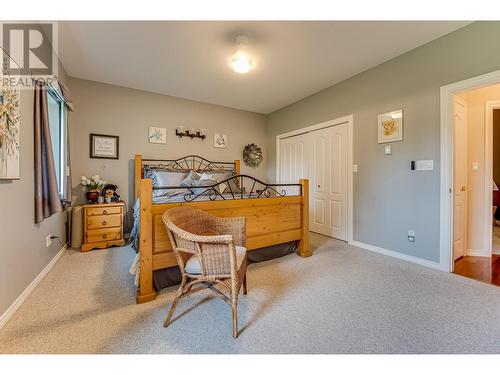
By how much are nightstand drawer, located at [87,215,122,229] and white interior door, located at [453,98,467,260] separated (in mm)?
4558

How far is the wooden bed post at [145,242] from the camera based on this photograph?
1782 mm

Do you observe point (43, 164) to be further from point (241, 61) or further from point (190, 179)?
point (241, 61)

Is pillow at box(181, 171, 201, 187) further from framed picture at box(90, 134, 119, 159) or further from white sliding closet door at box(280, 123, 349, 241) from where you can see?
white sliding closet door at box(280, 123, 349, 241)

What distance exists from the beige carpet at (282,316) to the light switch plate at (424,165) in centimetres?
116

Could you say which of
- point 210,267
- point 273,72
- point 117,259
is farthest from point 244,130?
point 210,267

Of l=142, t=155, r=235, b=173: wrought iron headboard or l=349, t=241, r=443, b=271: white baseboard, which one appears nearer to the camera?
l=349, t=241, r=443, b=271: white baseboard

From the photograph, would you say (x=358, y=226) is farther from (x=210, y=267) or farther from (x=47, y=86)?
(x=47, y=86)

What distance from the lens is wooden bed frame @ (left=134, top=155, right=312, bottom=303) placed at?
180 cm

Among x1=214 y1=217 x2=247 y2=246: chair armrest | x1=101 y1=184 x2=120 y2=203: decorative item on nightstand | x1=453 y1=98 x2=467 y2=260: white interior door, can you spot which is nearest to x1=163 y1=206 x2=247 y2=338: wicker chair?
x1=214 y1=217 x2=247 y2=246: chair armrest

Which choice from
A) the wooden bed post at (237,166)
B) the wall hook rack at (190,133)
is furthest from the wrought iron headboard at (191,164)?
the wall hook rack at (190,133)

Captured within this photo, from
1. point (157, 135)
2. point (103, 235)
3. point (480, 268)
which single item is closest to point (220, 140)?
point (157, 135)

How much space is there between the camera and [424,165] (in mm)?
2547

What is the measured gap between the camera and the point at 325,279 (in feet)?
7.24
